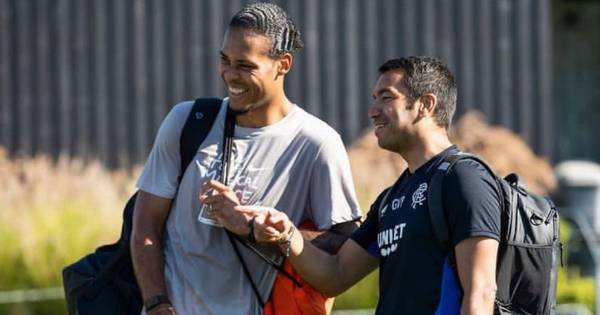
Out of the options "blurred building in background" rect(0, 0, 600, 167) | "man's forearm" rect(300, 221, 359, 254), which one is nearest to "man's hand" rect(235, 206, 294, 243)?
"man's forearm" rect(300, 221, 359, 254)

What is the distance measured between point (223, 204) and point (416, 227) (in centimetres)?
64

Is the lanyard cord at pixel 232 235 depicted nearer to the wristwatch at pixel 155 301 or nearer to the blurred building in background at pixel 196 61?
the wristwatch at pixel 155 301

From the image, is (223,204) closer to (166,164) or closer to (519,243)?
(166,164)

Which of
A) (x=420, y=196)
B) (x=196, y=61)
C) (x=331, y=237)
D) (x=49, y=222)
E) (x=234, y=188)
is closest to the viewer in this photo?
(x=420, y=196)

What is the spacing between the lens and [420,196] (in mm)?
4414

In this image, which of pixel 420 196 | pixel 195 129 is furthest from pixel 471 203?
pixel 195 129

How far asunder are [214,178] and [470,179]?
0.94 meters

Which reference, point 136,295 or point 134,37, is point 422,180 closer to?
point 136,295

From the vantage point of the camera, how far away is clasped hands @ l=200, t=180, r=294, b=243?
4.57 meters

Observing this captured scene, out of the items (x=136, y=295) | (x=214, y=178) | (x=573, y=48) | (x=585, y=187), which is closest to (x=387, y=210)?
(x=214, y=178)

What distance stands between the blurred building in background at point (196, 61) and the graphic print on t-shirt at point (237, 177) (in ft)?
27.6

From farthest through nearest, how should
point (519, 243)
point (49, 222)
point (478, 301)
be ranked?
point (49, 222)
point (519, 243)
point (478, 301)

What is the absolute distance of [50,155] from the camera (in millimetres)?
13086

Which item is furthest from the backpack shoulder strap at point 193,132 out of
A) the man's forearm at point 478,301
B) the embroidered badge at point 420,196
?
the man's forearm at point 478,301
